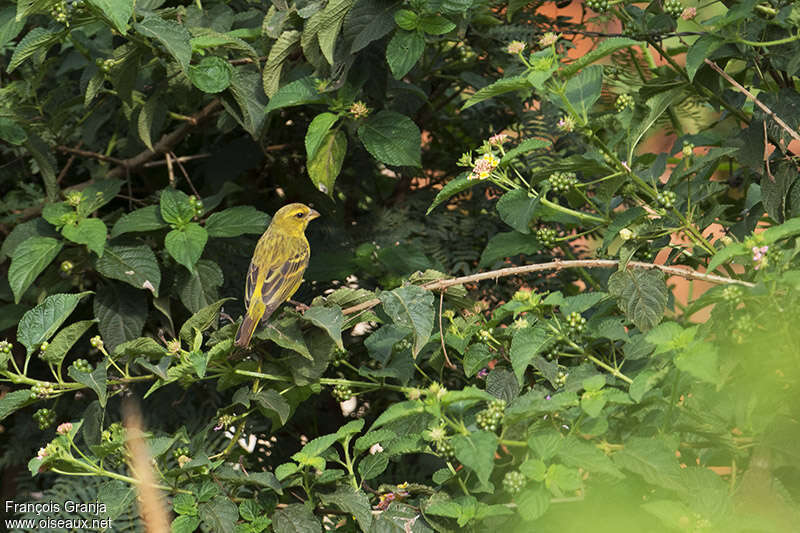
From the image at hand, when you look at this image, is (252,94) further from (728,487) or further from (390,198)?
(728,487)

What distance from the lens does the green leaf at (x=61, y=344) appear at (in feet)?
6.66

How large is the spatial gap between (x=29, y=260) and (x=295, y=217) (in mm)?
766

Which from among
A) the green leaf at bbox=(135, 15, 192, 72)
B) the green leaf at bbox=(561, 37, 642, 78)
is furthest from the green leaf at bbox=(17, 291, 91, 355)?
the green leaf at bbox=(561, 37, 642, 78)

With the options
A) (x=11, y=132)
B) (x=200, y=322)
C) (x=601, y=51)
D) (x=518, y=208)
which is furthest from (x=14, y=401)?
(x=601, y=51)

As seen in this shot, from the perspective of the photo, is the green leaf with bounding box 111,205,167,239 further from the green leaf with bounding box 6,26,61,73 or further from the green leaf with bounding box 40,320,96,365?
the green leaf with bounding box 6,26,61,73

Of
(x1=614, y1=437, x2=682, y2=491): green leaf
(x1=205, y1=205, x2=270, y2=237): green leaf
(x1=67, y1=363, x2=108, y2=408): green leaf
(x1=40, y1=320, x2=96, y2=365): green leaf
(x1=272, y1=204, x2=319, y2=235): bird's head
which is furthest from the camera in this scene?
(x1=272, y1=204, x2=319, y2=235): bird's head

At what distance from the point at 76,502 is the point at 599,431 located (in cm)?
139

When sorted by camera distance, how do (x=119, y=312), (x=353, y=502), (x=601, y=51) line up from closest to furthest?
(x=601, y=51), (x=353, y=502), (x=119, y=312)

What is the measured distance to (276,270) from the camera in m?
2.41

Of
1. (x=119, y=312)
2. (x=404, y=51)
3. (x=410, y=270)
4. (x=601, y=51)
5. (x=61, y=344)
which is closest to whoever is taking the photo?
(x=601, y=51)

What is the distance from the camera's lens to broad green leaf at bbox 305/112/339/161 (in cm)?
226

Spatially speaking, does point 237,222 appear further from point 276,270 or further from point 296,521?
point 296,521

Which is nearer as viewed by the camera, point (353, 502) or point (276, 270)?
point (353, 502)

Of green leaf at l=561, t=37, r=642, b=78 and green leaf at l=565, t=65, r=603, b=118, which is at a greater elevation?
green leaf at l=561, t=37, r=642, b=78
